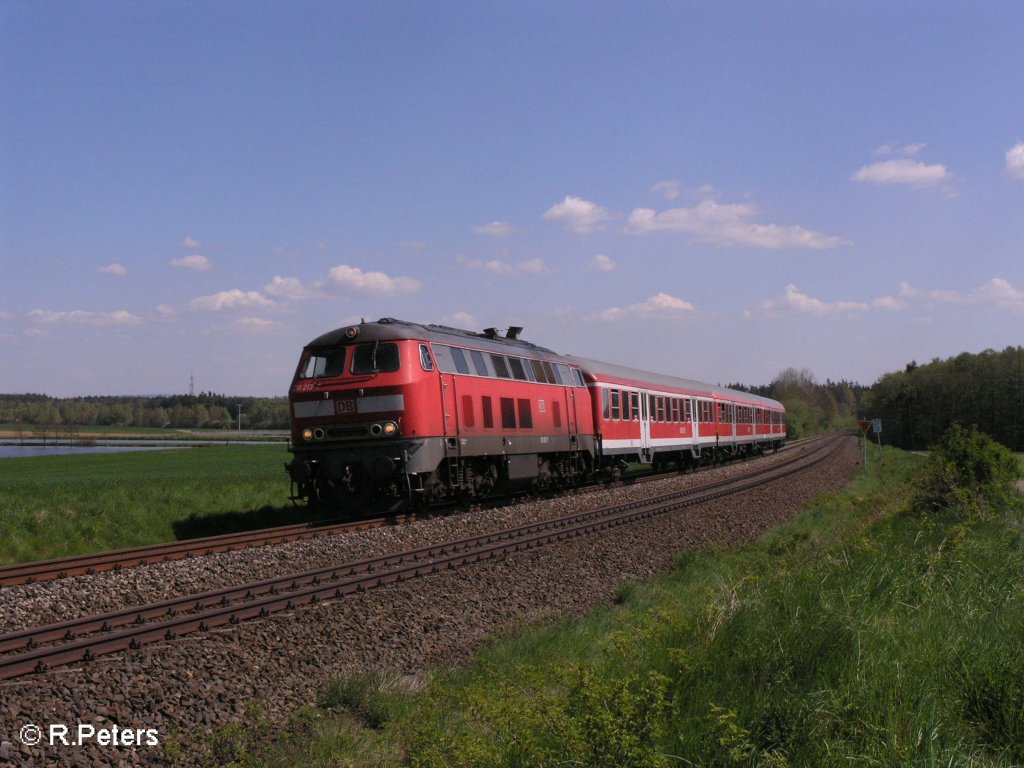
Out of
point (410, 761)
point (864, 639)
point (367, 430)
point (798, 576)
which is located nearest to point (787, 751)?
point (864, 639)

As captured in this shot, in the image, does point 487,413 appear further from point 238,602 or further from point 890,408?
point 890,408

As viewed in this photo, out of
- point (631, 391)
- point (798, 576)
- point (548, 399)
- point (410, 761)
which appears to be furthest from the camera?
point (631, 391)

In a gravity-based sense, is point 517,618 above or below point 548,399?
below

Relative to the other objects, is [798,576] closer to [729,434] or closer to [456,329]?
[456,329]

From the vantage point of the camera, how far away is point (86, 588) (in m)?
10.7

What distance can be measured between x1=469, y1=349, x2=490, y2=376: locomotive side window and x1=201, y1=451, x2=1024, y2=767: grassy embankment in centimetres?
996

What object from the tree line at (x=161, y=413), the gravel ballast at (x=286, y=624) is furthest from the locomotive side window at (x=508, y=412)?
the tree line at (x=161, y=413)

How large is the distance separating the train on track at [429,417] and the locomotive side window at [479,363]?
0.03 m

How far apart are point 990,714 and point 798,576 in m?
3.38

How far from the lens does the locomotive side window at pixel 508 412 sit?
20109 mm

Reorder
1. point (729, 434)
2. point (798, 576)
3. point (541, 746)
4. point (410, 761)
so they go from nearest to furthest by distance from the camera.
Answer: point (541, 746) < point (410, 761) < point (798, 576) < point (729, 434)

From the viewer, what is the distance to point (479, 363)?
19484mm

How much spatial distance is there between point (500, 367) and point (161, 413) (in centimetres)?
14075

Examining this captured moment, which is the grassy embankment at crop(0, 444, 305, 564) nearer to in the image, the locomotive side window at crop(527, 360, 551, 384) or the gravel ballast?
the gravel ballast
